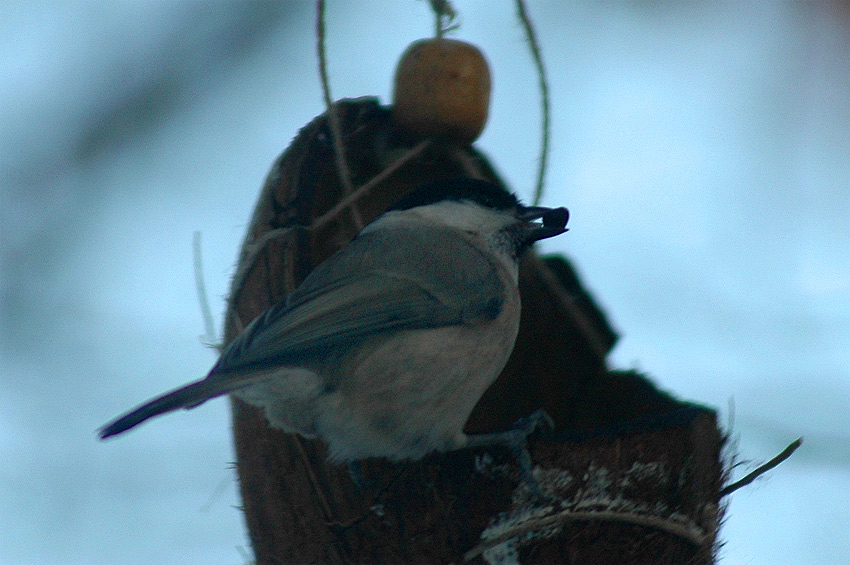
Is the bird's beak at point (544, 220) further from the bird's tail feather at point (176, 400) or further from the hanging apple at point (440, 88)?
the bird's tail feather at point (176, 400)

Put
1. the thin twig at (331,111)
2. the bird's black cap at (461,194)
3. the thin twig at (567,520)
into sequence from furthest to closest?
the bird's black cap at (461,194)
the thin twig at (331,111)
the thin twig at (567,520)

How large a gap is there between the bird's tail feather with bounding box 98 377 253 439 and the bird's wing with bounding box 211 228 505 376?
4 cm

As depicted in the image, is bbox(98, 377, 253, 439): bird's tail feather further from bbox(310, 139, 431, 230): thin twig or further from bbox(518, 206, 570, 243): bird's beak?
bbox(518, 206, 570, 243): bird's beak

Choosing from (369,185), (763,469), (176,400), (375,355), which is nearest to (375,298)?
(375,355)

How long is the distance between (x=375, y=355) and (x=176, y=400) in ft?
1.15

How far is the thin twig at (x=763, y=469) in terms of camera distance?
1370mm

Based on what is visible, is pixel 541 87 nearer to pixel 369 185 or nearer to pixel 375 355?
pixel 369 185

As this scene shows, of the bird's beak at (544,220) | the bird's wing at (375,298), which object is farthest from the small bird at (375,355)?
the bird's beak at (544,220)

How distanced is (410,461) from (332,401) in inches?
6.4

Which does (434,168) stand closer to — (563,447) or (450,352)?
(450,352)

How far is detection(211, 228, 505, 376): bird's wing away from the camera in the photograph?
1.42 meters

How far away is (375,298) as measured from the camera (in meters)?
1.56

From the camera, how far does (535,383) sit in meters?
2.25

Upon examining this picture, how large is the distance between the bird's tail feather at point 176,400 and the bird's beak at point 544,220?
0.76 metres
